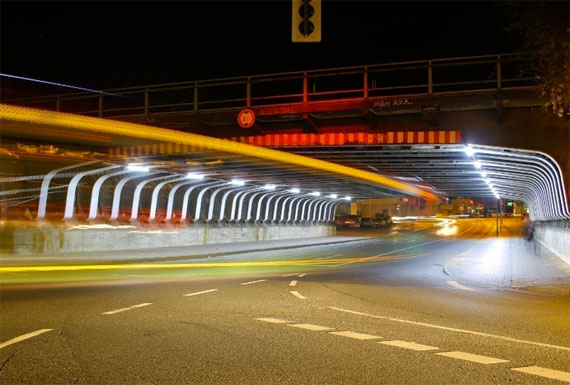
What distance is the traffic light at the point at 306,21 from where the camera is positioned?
9.98 meters

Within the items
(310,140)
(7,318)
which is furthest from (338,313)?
(310,140)

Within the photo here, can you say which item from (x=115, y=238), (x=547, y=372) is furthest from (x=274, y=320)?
(x=115, y=238)

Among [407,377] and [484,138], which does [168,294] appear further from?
[484,138]

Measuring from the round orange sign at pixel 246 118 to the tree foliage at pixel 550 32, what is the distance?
35.4 feet

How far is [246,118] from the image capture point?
20.5 meters

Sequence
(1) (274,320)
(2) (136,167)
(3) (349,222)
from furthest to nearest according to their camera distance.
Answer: (3) (349,222) < (2) (136,167) < (1) (274,320)

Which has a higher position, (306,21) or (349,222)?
(306,21)

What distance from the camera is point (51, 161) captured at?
22.6 meters

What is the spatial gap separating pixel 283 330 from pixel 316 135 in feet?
43.4

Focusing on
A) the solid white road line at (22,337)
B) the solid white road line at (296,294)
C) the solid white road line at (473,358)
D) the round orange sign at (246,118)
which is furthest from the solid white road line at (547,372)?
the round orange sign at (246,118)

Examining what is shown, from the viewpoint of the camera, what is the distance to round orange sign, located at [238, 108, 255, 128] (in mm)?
20422

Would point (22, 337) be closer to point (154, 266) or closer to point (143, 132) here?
point (143, 132)

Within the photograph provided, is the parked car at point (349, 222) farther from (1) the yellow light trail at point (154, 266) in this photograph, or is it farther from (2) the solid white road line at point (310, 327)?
(2) the solid white road line at point (310, 327)

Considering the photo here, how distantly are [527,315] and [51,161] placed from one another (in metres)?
19.5
